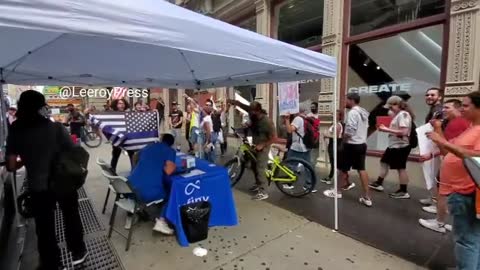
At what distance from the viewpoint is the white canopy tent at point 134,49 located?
5.60ft

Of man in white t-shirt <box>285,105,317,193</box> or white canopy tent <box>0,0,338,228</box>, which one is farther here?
man in white t-shirt <box>285,105,317,193</box>

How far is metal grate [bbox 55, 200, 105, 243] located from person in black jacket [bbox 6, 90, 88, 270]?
909 millimetres

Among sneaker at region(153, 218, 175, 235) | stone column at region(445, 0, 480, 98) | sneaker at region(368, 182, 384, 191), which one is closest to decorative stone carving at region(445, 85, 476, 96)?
stone column at region(445, 0, 480, 98)

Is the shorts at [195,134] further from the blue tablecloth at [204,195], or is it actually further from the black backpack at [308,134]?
the blue tablecloth at [204,195]

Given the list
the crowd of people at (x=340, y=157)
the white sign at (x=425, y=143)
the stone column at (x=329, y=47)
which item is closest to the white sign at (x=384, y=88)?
the stone column at (x=329, y=47)

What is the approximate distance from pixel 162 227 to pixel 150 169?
705 mm

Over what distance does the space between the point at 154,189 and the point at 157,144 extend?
1.72ft

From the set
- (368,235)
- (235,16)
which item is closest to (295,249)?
(368,235)

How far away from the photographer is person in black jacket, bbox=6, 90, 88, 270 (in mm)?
2320

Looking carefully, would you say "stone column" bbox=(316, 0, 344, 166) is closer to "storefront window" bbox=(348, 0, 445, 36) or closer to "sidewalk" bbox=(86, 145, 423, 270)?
"storefront window" bbox=(348, 0, 445, 36)

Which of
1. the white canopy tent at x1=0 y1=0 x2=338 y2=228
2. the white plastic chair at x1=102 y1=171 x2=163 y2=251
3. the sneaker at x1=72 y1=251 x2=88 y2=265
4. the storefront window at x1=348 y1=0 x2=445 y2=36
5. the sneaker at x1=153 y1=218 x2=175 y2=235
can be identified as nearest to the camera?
the white canopy tent at x1=0 y1=0 x2=338 y2=228

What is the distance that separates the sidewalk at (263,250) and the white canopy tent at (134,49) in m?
0.53

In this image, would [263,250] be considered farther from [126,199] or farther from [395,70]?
[395,70]

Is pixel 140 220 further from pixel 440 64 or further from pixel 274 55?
pixel 440 64
